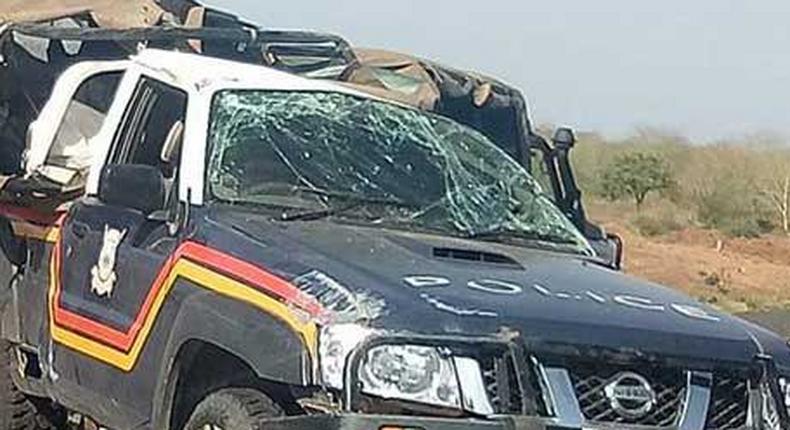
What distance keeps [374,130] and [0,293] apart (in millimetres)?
2084

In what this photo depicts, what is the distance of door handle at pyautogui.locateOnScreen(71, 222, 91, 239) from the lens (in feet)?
23.8

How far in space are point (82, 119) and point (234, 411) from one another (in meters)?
3.04

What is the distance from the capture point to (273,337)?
558cm

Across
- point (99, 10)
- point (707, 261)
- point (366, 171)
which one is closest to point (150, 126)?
point (366, 171)

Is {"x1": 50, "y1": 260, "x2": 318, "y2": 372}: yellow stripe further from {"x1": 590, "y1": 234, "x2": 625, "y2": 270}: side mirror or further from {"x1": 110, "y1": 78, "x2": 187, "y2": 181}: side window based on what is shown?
{"x1": 590, "y1": 234, "x2": 625, "y2": 270}: side mirror

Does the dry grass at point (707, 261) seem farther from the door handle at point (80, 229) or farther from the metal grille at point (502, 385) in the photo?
the metal grille at point (502, 385)

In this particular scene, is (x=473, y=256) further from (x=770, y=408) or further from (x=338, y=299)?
(x=770, y=408)

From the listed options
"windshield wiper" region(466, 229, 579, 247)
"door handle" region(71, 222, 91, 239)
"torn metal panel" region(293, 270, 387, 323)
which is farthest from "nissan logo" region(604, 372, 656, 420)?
"door handle" region(71, 222, 91, 239)

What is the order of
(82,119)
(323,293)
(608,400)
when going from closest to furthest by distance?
(608,400), (323,293), (82,119)

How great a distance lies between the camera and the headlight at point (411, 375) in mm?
5285

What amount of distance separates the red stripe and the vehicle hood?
48 millimetres

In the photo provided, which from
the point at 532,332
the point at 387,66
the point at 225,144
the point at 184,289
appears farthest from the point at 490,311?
the point at 387,66

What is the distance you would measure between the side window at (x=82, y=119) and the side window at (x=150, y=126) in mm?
721

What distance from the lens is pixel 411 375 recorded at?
17.5 ft
